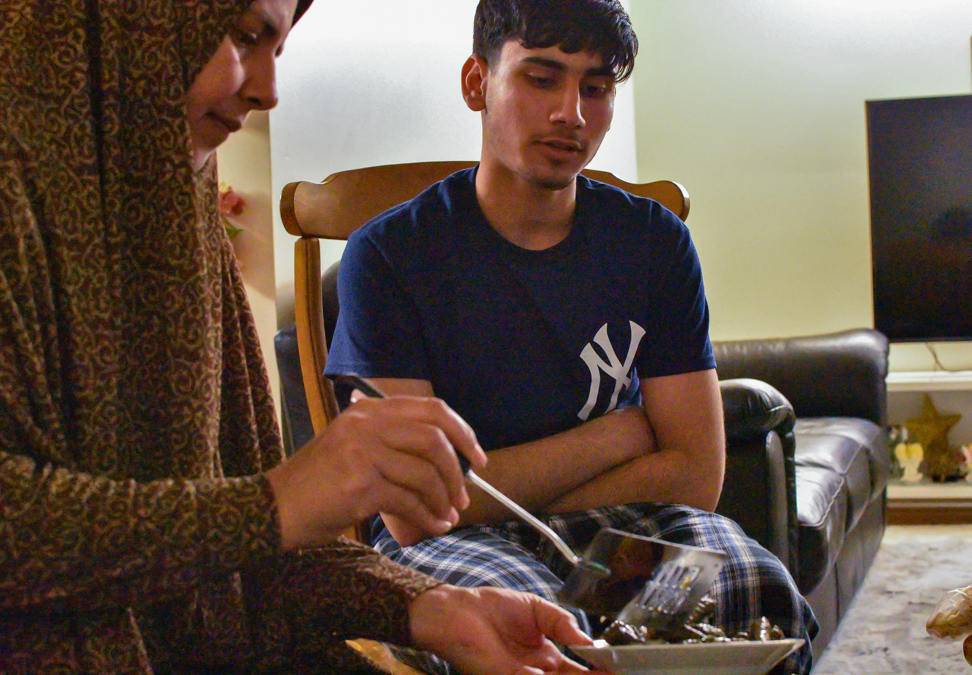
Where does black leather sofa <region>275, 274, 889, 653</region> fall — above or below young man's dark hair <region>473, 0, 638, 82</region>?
below

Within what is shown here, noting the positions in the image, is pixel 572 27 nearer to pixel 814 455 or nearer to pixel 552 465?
pixel 552 465

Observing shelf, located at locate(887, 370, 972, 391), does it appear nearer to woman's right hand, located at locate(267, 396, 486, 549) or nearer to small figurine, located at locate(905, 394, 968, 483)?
small figurine, located at locate(905, 394, 968, 483)

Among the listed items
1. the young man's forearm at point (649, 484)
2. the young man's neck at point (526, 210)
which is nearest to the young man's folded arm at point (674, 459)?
the young man's forearm at point (649, 484)

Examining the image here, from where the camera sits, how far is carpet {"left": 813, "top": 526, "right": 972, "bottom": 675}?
212 cm

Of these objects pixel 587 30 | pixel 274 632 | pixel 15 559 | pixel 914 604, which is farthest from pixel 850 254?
pixel 15 559

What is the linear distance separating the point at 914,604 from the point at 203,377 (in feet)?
7.74

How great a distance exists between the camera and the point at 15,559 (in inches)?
22.7

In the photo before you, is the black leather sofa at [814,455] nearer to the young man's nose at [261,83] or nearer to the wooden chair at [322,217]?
the wooden chair at [322,217]

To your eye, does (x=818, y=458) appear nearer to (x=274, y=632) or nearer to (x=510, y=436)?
(x=510, y=436)

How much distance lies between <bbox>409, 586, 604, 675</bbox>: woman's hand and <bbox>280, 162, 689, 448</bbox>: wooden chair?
734mm

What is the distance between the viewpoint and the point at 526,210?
1399 mm

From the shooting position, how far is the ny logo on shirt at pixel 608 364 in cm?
133

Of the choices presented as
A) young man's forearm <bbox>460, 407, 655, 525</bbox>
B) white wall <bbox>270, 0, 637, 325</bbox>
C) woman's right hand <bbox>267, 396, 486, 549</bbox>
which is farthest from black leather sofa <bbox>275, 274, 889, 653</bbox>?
woman's right hand <bbox>267, 396, 486, 549</bbox>

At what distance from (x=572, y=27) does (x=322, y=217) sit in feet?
1.72
